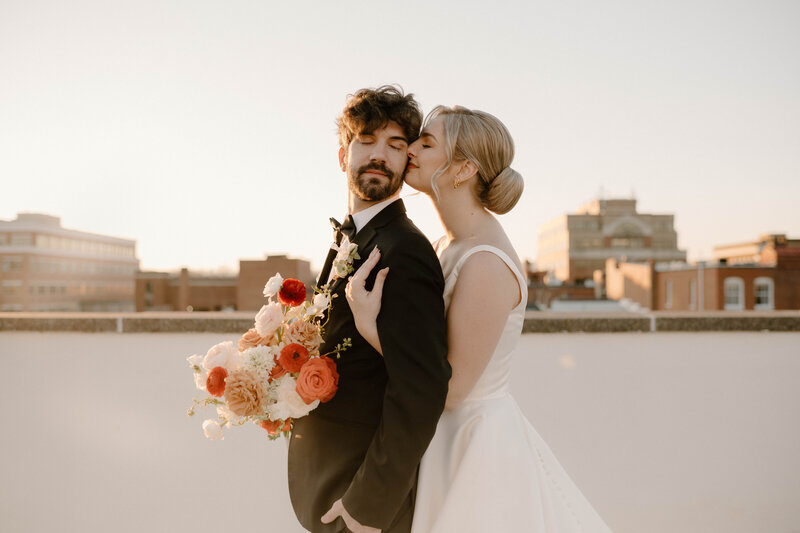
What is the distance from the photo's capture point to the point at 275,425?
196cm

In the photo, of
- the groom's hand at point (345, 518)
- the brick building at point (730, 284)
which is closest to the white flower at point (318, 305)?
the groom's hand at point (345, 518)

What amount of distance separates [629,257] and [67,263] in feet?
262

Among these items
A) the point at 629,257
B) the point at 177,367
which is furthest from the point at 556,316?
the point at 629,257

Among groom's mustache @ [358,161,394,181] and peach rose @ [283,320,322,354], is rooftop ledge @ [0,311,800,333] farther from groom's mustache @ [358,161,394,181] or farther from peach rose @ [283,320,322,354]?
groom's mustache @ [358,161,394,181]

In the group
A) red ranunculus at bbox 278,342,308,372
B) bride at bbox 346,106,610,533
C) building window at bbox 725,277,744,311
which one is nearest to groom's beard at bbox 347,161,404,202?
bride at bbox 346,106,610,533

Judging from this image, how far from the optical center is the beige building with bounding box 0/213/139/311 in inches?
2505

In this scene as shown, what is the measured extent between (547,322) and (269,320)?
6.80ft

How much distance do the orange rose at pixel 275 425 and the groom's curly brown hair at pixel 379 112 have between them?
1238 millimetres

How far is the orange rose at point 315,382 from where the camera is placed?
1.78 meters

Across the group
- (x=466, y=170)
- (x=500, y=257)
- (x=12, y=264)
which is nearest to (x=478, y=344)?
(x=500, y=257)

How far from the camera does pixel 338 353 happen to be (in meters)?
1.96

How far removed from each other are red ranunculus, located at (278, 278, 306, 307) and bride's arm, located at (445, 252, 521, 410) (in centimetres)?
59

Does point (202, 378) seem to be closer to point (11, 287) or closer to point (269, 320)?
point (269, 320)

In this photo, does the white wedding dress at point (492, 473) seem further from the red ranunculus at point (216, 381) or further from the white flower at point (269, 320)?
the red ranunculus at point (216, 381)
